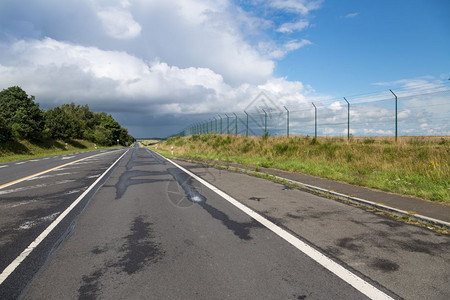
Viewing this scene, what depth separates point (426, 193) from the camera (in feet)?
24.0

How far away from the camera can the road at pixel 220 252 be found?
10.2 ft

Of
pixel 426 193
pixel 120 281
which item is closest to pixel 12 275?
pixel 120 281

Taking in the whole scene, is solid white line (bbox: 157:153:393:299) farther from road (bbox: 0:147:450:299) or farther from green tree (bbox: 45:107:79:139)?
green tree (bbox: 45:107:79:139)

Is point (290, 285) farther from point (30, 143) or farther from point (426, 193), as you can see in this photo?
point (30, 143)

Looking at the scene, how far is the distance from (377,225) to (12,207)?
8.18m

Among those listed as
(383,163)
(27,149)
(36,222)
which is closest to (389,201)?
(383,163)

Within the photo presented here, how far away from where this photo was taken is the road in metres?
3.11

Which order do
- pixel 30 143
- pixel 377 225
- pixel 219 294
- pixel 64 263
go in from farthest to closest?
pixel 30 143 → pixel 377 225 → pixel 64 263 → pixel 219 294

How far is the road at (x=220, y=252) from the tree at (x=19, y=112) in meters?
38.9

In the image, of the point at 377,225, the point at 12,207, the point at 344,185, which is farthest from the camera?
the point at 344,185

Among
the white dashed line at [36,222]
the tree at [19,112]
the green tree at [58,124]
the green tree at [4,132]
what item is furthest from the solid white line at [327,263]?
the green tree at [58,124]

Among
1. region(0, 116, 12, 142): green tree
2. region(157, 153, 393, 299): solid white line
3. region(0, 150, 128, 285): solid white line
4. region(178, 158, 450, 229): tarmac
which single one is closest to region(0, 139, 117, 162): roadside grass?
region(0, 116, 12, 142): green tree

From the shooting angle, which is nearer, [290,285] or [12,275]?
[290,285]

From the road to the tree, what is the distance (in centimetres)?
3890
